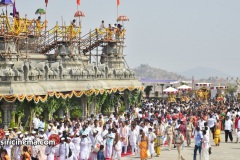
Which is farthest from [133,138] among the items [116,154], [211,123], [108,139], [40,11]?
[40,11]

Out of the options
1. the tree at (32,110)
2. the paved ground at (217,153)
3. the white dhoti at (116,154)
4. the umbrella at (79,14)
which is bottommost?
the paved ground at (217,153)

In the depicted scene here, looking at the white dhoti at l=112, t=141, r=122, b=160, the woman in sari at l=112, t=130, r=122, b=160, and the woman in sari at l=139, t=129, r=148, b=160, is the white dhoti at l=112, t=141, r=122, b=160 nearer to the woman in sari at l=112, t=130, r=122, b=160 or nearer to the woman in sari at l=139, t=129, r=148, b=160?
the woman in sari at l=112, t=130, r=122, b=160

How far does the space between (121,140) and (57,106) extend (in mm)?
9771

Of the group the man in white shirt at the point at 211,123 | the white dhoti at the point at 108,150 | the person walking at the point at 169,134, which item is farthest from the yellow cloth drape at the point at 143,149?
the man in white shirt at the point at 211,123

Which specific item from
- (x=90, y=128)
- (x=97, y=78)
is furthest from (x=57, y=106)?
(x=90, y=128)

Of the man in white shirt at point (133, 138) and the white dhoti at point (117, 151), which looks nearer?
the white dhoti at point (117, 151)

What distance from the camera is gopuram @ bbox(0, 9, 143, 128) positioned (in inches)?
1186

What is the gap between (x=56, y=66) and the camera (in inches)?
1436

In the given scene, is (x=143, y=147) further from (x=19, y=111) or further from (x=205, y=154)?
(x=19, y=111)

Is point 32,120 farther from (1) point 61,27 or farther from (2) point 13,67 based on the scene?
(1) point 61,27

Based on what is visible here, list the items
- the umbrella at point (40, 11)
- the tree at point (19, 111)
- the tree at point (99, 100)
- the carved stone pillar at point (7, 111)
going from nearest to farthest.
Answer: the carved stone pillar at point (7, 111) → the tree at point (19, 111) → the tree at point (99, 100) → the umbrella at point (40, 11)

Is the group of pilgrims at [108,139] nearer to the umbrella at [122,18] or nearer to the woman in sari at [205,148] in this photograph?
the woman in sari at [205,148]

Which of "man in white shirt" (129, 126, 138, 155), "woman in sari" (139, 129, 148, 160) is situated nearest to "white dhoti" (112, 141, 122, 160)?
"woman in sari" (139, 129, 148, 160)

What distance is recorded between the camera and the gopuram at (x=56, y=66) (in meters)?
30.1
